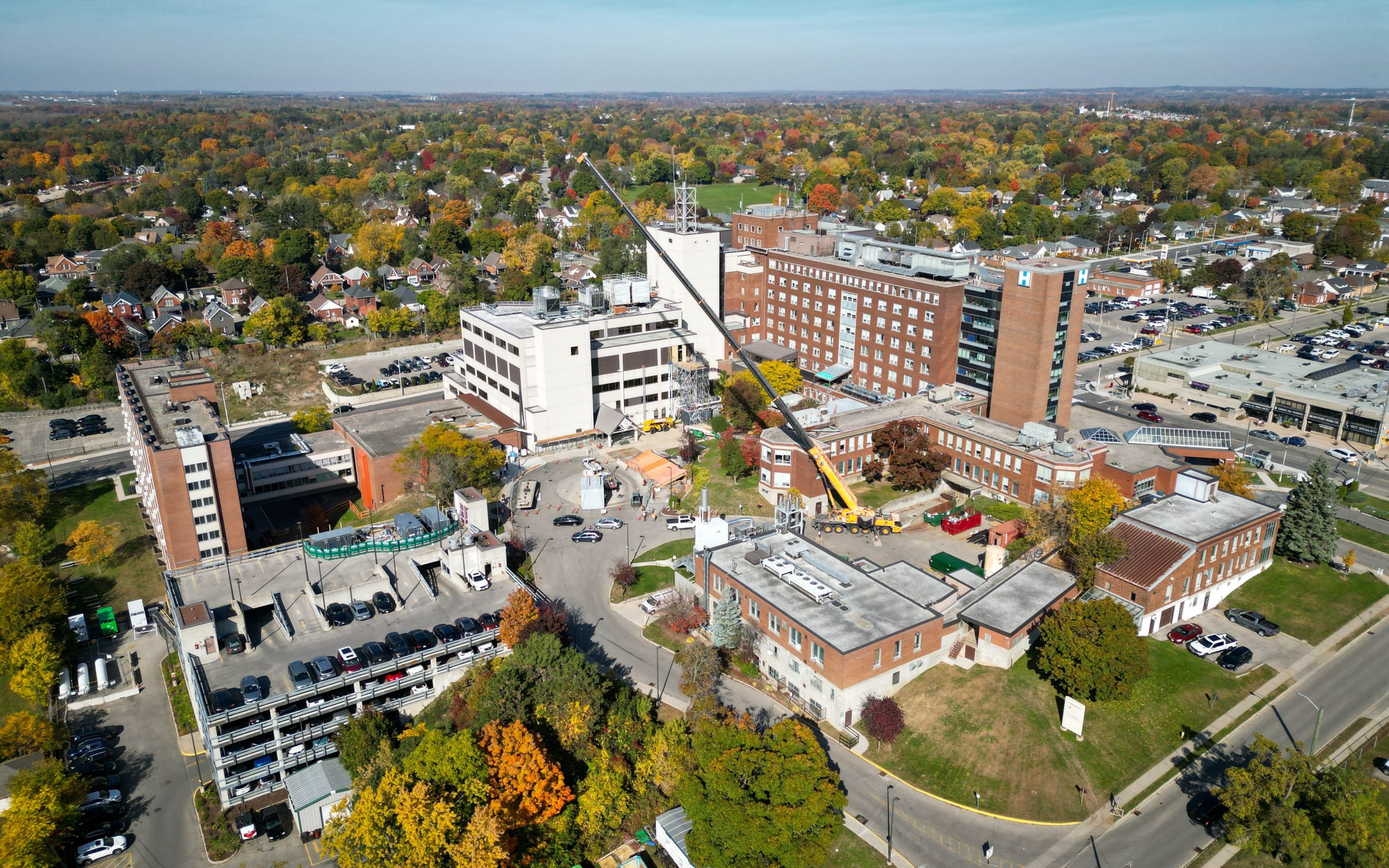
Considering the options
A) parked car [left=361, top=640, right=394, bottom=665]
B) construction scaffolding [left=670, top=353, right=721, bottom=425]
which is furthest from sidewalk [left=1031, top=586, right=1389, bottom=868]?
construction scaffolding [left=670, top=353, right=721, bottom=425]

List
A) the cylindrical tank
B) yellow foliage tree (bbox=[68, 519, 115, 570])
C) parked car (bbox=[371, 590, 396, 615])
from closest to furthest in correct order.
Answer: parked car (bbox=[371, 590, 396, 615]) < the cylindrical tank < yellow foliage tree (bbox=[68, 519, 115, 570])

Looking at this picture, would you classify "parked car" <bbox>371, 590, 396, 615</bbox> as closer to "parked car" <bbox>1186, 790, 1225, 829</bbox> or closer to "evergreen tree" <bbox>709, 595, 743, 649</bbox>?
"evergreen tree" <bbox>709, 595, 743, 649</bbox>

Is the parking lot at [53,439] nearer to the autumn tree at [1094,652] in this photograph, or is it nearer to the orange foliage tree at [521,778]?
the orange foliage tree at [521,778]

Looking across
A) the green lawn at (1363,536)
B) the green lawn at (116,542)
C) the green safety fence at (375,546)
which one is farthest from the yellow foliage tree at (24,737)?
the green lawn at (1363,536)

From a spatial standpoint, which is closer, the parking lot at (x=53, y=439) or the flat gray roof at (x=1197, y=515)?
the flat gray roof at (x=1197, y=515)

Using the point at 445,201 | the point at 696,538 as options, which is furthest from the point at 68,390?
the point at 445,201

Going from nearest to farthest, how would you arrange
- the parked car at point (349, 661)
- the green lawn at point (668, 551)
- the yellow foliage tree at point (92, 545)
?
1. the parked car at point (349, 661)
2. the green lawn at point (668, 551)
3. the yellow foliage tree at point (92, 545)

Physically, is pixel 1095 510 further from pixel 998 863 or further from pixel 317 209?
pixel 317 209
